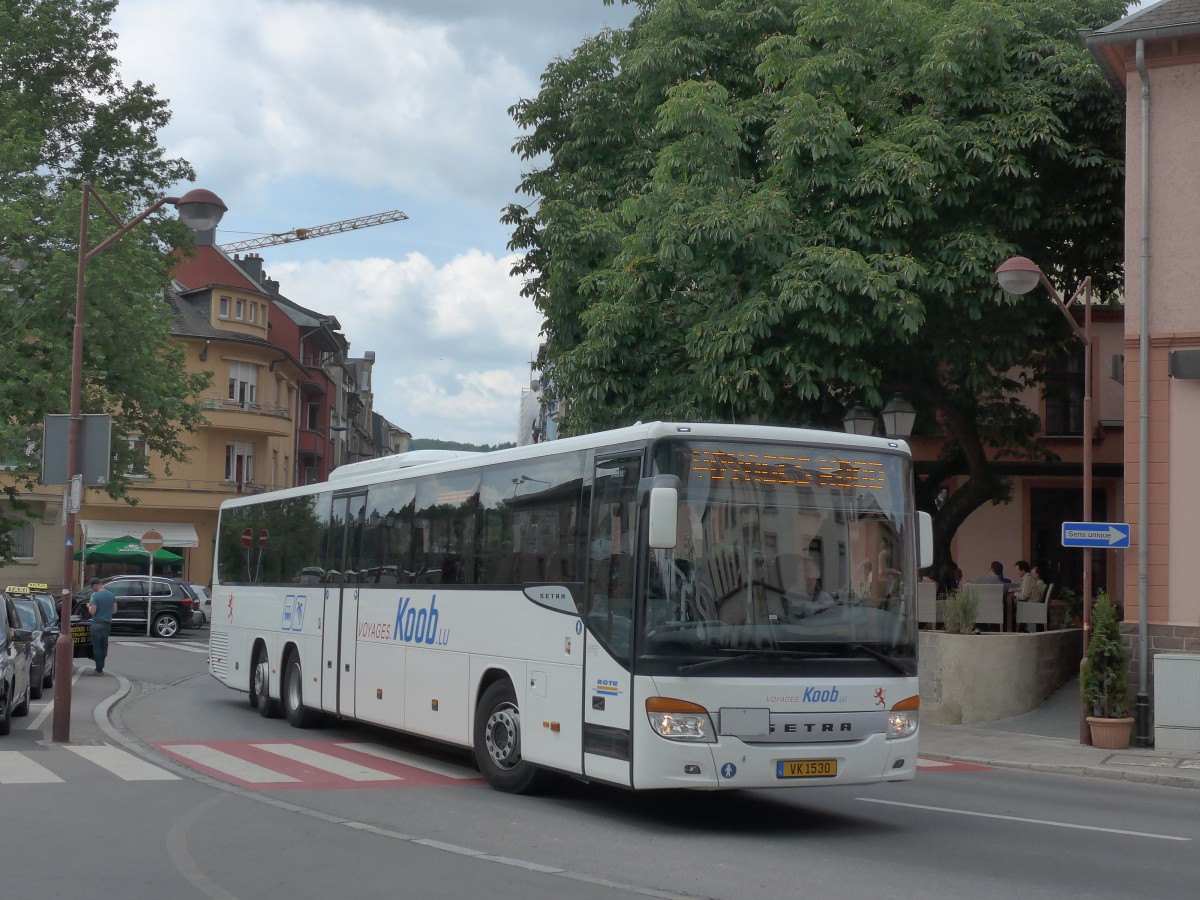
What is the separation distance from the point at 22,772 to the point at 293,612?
19.0 feet

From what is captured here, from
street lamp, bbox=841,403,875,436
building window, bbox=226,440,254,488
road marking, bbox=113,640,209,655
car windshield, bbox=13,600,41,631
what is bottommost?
road marking, bbox=113,640,209,655

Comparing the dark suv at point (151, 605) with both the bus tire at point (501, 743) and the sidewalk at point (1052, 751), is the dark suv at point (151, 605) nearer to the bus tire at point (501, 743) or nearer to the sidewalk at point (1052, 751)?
the sidewalk at point (1052, 751)

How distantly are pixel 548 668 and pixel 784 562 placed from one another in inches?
91.6

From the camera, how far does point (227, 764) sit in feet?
44.9

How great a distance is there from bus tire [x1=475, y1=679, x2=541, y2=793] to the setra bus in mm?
20

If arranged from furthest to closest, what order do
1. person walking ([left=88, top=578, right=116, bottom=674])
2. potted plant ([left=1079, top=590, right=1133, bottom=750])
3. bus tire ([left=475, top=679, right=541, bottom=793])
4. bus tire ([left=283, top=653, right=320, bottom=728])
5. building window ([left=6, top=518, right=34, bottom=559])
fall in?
building window ([left=6, top=518, right=34, bottom=559]) < person walking ([left=88, top=578, right=116, bottom=674]) < bus tire ([left=283, top=653, right=320, bottom=728]) < potted plant ([left=1079, top=590, right=1133, bottom=750]) < bus tire ([left=475, top=679, right=541, bottom=793])

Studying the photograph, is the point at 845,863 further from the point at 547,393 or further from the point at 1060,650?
the point at 547,393

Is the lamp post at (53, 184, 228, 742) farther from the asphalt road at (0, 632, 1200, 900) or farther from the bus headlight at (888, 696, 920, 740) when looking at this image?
the bus headlight at (888, 696, 920, 740)

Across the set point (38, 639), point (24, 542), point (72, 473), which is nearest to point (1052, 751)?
point (72, 473)

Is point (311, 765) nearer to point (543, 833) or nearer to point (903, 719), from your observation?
point (543, 833)

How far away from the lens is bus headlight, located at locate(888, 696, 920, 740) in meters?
10.6

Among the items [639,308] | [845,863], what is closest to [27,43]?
[639,308]

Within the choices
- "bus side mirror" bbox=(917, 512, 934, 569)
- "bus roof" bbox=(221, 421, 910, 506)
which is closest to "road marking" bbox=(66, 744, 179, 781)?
"bus roof" bbox=(221, 421, 910, 506)

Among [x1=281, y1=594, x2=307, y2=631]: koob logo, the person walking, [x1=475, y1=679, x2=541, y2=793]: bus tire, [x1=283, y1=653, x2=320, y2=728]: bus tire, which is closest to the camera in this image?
[x1=475, y1=679, x2=541, y2=793]: bus tire
